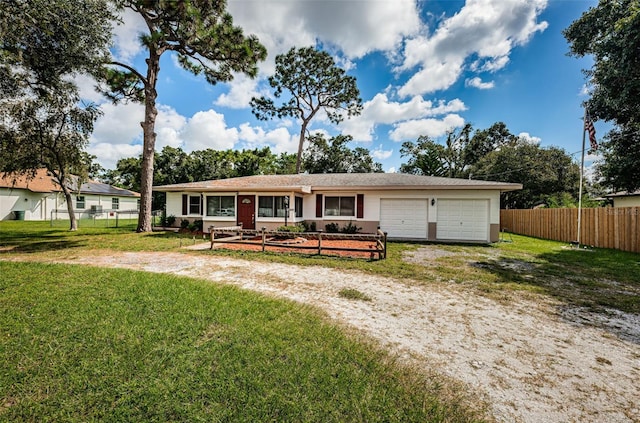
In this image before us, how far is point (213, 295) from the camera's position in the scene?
4602mm

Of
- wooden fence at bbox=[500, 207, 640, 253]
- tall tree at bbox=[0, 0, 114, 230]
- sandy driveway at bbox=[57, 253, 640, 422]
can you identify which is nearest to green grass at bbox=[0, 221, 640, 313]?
sandy driveway at bbox=[57, 253, 640, 422]

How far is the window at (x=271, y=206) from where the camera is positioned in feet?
44.4

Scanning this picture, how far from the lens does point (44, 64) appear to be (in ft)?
24.7

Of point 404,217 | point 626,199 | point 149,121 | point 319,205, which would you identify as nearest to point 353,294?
point 404,217

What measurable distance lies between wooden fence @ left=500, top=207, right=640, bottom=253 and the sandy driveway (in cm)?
936

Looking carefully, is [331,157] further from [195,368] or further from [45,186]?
[195,368]

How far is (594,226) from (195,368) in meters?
16.3

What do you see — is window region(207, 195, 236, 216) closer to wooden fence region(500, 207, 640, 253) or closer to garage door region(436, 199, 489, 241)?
garage door region(436, 199, 489, 241)

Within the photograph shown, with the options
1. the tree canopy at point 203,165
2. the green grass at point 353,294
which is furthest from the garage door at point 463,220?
the tree canopy at point 203,165

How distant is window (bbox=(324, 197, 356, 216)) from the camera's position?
1409 centimetres

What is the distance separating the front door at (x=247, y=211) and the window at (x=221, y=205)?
41 cm

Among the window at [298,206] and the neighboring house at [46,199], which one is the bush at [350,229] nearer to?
the window at [298,206]

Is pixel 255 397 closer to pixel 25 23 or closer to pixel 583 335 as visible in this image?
pixel 583 335

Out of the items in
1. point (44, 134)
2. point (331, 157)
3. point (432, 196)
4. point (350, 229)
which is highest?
point (331, 157)
